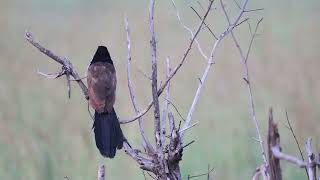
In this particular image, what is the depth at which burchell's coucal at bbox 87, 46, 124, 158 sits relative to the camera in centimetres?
174

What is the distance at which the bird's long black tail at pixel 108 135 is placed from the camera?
1.73 m

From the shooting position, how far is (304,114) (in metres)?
3.11

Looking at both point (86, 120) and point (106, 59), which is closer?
point (106, 59)

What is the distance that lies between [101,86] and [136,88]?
119cm

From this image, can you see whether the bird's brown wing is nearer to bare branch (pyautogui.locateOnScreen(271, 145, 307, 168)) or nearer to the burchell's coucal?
the burchell's coucal

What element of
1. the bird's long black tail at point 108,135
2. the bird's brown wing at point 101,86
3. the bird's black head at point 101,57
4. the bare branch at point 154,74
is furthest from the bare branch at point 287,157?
the bird's black head at point 101,57

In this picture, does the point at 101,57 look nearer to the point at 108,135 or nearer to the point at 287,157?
the point at 108,135

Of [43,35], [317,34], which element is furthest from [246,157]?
[43,35]

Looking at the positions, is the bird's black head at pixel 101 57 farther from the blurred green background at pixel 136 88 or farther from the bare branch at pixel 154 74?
the blurred green background at pixel 136 88

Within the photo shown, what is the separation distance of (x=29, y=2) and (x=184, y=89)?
0.94 metres

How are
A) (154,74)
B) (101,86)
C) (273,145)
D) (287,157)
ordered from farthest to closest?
(101,86) < (154,74) < (273,145) < (287,157)

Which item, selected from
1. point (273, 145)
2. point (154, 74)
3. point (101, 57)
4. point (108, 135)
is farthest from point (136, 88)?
point (273, 145)

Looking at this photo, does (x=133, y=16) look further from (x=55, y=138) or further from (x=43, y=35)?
(x=55, y=138)

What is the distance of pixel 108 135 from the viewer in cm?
175
